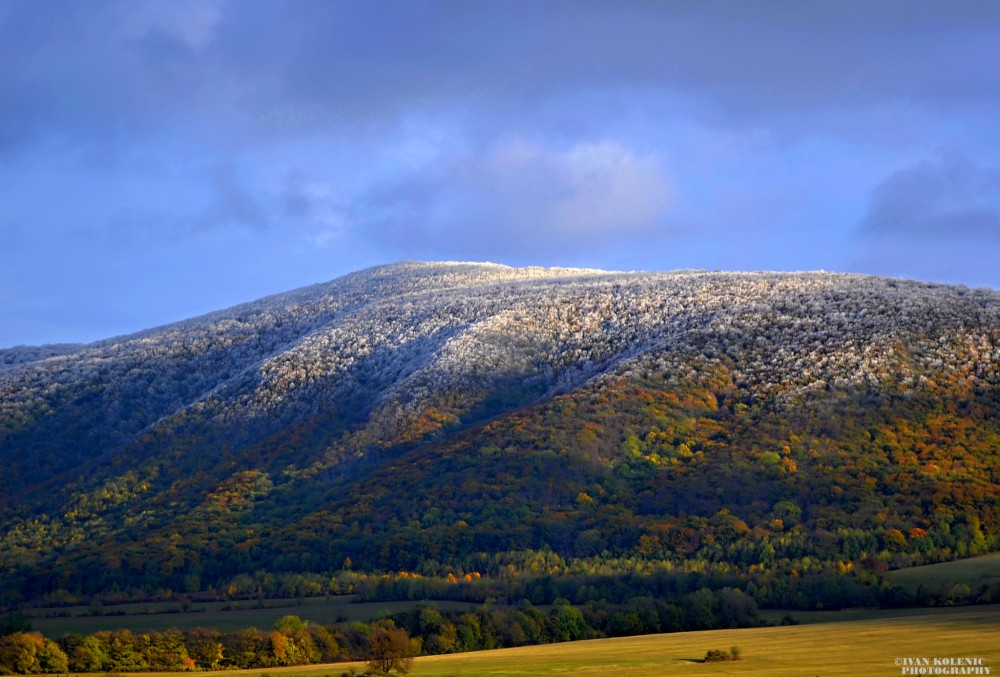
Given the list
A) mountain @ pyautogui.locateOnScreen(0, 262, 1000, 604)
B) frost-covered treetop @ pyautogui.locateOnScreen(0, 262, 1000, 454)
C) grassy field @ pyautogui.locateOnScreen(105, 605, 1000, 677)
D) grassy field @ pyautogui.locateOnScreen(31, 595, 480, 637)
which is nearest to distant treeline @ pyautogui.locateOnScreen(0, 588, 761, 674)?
grassy field @ pyautogui.locateOnScreen(105, 605, 1000, 677)

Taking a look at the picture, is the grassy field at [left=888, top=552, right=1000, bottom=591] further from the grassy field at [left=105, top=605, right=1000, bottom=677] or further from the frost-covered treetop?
the frost-covered treetop

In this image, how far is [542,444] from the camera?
420ft

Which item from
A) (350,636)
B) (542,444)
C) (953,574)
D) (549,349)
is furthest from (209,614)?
(549,349)

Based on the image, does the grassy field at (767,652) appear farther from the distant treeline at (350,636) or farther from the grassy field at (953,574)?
the grassy field at (953,574)

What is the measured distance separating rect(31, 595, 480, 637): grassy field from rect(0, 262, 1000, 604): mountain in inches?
453

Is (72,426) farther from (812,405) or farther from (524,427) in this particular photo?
(812,405)

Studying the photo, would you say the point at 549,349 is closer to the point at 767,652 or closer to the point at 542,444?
the point at 542,444

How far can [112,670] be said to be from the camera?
5728cm

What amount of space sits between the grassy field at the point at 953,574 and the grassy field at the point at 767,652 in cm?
1476

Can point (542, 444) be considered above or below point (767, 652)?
above

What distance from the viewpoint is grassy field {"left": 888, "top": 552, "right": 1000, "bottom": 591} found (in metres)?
79.0

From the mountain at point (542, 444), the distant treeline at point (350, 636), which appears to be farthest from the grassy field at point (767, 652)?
the mountain at point (542, 444)

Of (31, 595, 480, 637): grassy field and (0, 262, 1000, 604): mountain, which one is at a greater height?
(0, 262, 1000, 604): mountain

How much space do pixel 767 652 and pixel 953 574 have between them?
124 ft
